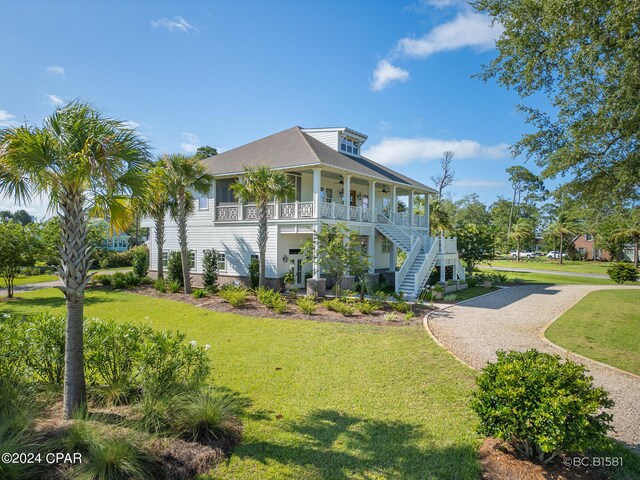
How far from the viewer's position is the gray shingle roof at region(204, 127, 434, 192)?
2005cm

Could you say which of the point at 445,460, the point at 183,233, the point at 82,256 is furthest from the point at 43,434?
the point at 183,233

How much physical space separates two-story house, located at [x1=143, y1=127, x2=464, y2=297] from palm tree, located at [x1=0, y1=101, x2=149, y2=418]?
503 inches

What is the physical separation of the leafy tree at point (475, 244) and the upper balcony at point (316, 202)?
3.75 metres

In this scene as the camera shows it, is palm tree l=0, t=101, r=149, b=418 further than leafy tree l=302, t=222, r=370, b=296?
No

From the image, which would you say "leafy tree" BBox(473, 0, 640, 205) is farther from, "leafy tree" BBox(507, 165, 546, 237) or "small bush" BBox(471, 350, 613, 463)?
"leafy tree" BBox(507, 165, 546, 237)

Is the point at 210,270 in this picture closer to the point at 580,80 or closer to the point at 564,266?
the point at 580,80

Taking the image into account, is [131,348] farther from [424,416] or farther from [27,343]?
[424,416]

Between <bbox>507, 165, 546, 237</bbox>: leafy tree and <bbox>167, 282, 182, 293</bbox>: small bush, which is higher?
<bbox>507, 165, 546, 237</bbox>: leafy tree

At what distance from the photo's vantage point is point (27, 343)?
601 cm

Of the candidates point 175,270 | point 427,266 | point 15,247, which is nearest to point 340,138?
point 427,266

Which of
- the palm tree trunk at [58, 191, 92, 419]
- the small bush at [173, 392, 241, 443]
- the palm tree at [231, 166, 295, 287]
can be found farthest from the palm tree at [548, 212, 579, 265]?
the palm tree trunk at [58, 191, 92, 419]

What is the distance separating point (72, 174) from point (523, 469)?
721 centimetres

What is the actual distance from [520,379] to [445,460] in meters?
1.49

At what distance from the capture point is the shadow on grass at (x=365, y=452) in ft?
15.0
